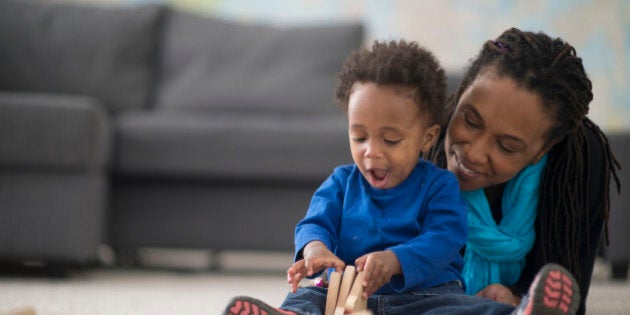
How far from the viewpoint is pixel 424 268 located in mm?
1142

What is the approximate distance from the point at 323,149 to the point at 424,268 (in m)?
1.33

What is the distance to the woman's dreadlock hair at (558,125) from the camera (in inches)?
52.3

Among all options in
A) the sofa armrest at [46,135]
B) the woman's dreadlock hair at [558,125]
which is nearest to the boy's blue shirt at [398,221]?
the woman's dreadlock hair at [558,125]

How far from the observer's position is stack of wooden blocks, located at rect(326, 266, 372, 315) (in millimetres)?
1074

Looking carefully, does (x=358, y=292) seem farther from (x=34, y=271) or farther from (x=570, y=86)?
(x=34, y=271)

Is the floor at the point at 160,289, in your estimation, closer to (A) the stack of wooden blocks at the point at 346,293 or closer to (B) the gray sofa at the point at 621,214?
(B) the gray sofa at the point at 621,214

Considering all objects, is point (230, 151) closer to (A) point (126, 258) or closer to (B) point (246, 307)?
(A) point (126, 258)

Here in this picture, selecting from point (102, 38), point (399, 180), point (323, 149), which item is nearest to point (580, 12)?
point (323, 149)

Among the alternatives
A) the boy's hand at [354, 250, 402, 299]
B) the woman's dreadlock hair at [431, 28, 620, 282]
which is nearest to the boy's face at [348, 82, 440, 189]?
the boy's hand at [354, 250, 402, 299]

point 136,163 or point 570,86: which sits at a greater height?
point 570,86

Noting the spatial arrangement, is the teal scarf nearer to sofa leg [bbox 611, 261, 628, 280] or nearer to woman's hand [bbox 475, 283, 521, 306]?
woman's hand [bbox 475, 283, 521, 306]

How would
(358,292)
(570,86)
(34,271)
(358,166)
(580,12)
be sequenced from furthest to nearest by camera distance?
(580,12), (34,271), (570,86), (358,166), (358,292)

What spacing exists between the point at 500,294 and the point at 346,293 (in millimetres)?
354

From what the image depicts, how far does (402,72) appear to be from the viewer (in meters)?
1.19
